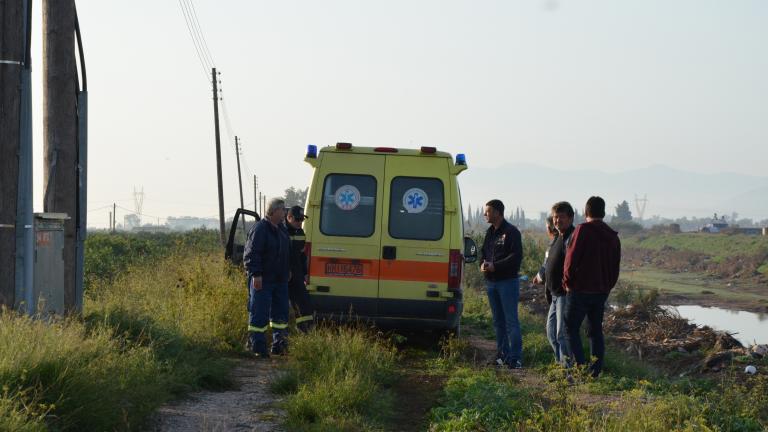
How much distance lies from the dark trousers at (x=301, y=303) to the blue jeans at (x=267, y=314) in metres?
0.19

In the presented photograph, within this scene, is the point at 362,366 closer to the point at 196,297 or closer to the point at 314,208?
the point at 314,208

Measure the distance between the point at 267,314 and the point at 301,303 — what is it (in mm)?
557

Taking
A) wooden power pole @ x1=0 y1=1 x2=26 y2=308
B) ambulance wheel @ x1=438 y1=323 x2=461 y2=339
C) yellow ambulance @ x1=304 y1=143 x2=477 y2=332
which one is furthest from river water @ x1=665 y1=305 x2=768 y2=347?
wooden power pole @ x1=0 y1=1 x2=26 y2=308

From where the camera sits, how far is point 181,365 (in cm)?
941

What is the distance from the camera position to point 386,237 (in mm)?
11805

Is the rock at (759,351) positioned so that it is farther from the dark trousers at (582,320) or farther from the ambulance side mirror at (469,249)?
the dark trousers at (582,320)

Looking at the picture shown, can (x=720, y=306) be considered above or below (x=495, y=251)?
below

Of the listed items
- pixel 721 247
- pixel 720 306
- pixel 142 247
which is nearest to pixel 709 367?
pixel 720 306

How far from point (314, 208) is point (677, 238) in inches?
2888

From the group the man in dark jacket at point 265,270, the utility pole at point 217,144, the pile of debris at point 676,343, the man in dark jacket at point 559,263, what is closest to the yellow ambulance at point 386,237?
the man in dark jacket at point 265,270

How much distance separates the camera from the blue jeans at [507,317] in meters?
11.4

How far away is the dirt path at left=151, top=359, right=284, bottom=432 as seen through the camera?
7.46 m

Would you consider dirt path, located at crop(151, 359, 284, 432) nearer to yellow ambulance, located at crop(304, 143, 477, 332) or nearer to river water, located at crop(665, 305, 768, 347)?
yellow ambulance, located at crop(304, 143, 477, 332)

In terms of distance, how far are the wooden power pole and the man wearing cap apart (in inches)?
153
